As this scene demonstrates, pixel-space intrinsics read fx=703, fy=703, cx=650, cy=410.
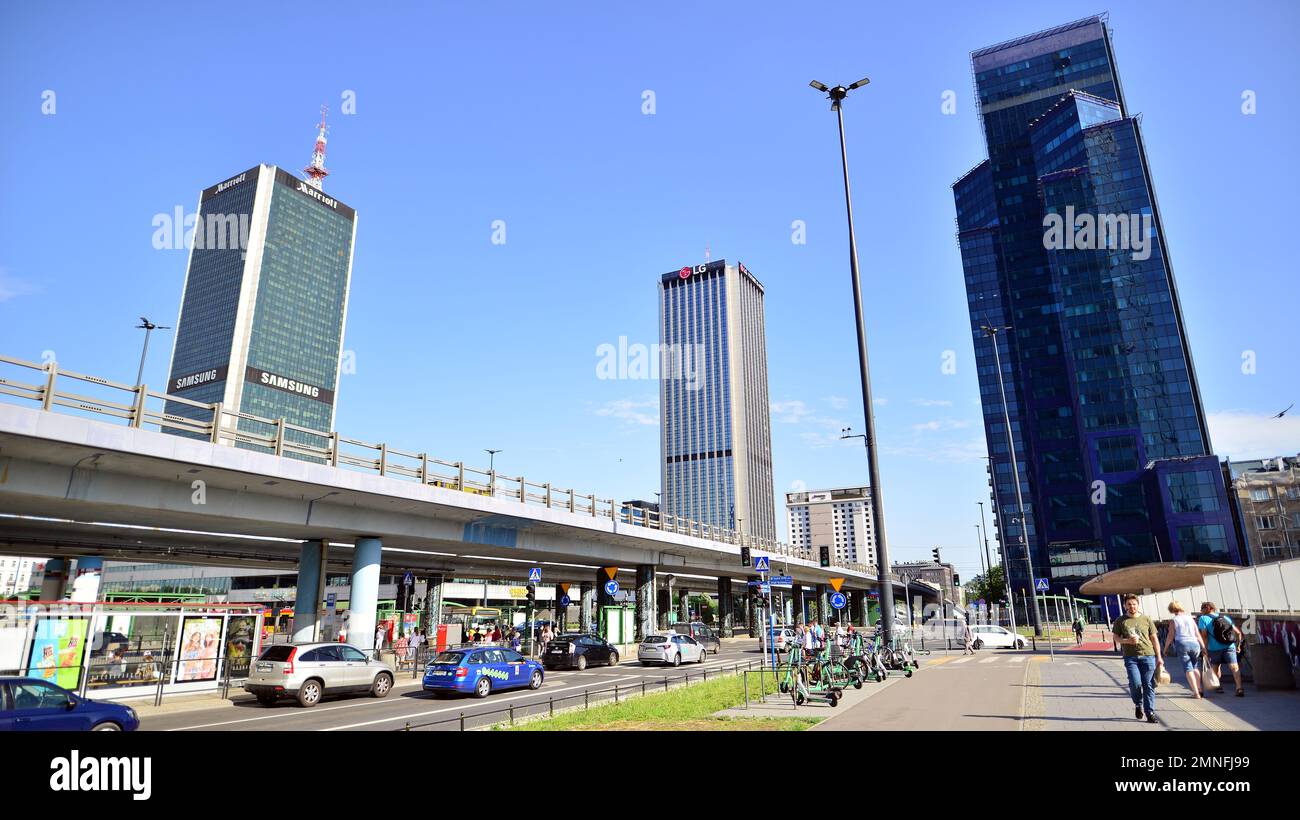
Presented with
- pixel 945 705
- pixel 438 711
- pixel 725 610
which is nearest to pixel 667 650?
pixel 438 711

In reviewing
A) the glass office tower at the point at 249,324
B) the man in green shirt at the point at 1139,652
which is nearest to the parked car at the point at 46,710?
the man in green shirt at the point at 1139,652

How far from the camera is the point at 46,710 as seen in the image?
10.1m

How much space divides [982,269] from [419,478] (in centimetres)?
15578

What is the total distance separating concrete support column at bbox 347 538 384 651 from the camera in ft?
83.6

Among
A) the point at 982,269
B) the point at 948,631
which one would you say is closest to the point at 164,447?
the point at 948,631

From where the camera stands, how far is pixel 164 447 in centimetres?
1783

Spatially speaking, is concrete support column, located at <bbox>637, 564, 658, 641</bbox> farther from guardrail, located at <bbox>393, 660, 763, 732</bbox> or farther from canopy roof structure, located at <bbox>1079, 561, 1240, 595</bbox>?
canopy roof structure, located at <bbox>1079, 561, 1240, 595</bbox>

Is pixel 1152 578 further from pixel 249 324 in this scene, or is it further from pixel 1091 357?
pixel 249 324

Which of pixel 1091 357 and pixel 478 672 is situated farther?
pixel 1091 357

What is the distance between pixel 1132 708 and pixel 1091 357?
385 ft

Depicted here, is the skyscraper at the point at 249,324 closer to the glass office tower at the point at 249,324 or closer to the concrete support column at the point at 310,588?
the glass office tower at the point at 249,324

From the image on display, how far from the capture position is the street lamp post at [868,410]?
1672cm

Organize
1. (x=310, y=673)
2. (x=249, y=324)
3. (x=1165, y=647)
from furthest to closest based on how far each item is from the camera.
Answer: (x=249, y=324) < (x=310, y=673) < (x=1165, y=647)

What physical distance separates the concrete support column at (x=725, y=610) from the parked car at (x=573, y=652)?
35.4 metres
